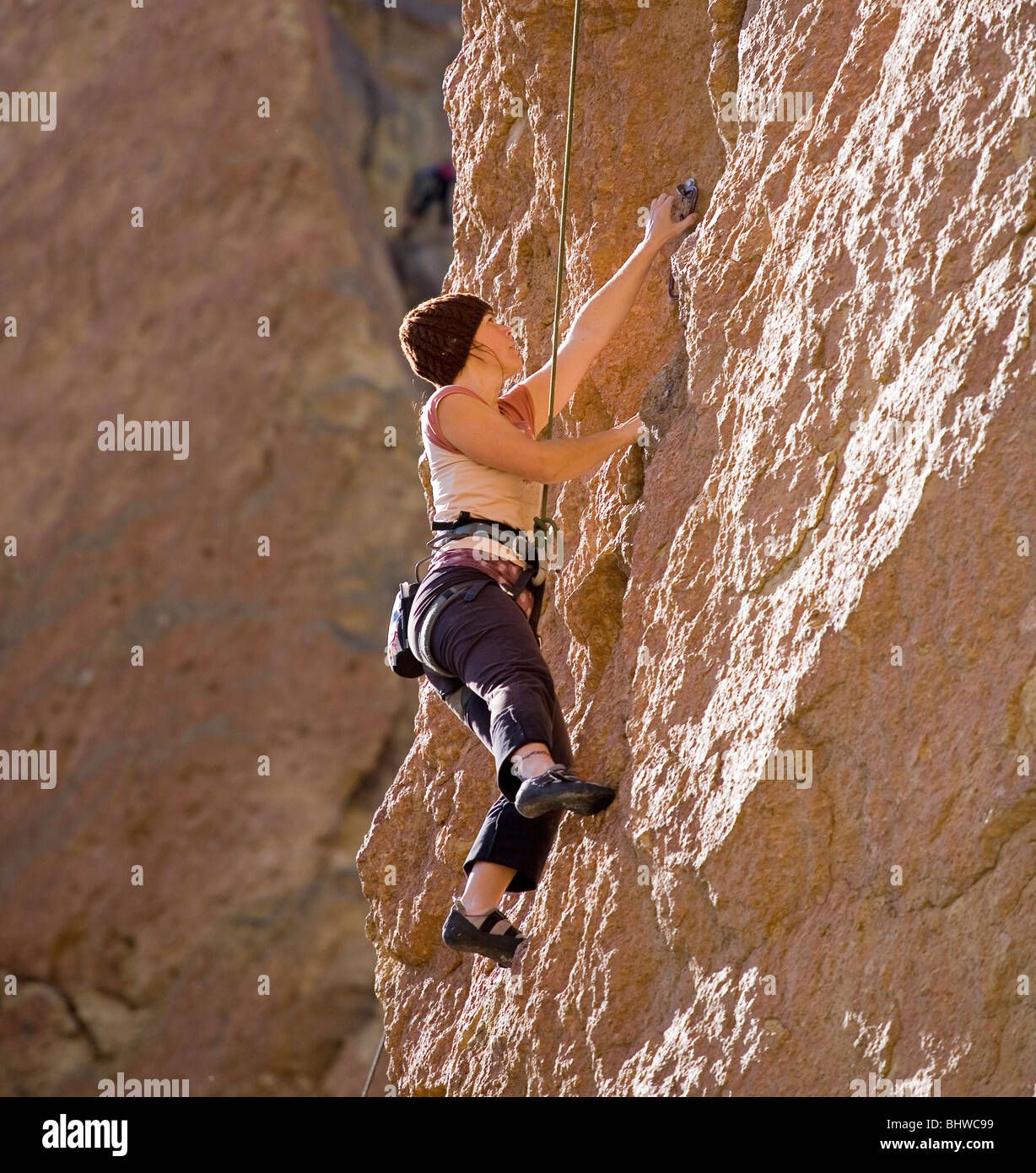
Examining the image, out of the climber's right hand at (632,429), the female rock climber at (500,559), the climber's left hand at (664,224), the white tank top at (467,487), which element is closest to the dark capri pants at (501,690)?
the female rock climber at (500,559)

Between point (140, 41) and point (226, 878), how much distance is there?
5.21 m

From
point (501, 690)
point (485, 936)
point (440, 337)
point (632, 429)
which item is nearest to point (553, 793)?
point (501, 690)

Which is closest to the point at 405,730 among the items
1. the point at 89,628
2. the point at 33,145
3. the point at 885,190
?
the point at 89,628

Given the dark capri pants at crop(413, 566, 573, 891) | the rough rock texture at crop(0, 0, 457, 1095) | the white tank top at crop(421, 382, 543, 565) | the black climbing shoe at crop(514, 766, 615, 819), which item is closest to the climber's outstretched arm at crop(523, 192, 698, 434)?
the white tank top at crop(421, 382, 543, 565)

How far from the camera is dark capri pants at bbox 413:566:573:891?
2.95 metres

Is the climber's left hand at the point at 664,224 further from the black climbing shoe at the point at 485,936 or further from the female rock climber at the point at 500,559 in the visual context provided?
the black climbing shoe at the point at 485,936

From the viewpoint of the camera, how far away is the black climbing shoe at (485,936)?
9.98ft

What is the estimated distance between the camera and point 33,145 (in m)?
9.41

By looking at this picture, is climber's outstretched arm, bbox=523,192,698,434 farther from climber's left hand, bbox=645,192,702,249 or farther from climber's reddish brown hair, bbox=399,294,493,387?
climber's reddish brown hair, bbox=399,294,493,387

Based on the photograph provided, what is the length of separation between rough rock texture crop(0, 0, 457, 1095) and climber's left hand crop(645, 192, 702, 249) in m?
6.02

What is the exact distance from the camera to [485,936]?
3.04 m

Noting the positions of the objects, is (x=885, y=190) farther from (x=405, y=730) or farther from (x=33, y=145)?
(x=33, y=145)

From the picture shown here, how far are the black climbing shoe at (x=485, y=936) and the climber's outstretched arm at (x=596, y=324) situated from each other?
110 centimetres

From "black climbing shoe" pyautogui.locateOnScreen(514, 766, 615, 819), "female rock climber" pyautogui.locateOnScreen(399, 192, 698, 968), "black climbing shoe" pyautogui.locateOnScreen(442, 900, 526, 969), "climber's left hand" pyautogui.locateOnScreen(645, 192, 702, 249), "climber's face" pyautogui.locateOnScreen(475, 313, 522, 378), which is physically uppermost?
"climber's left hand" pyautogui.locateOnScreen(645, 192, 702, 249)
